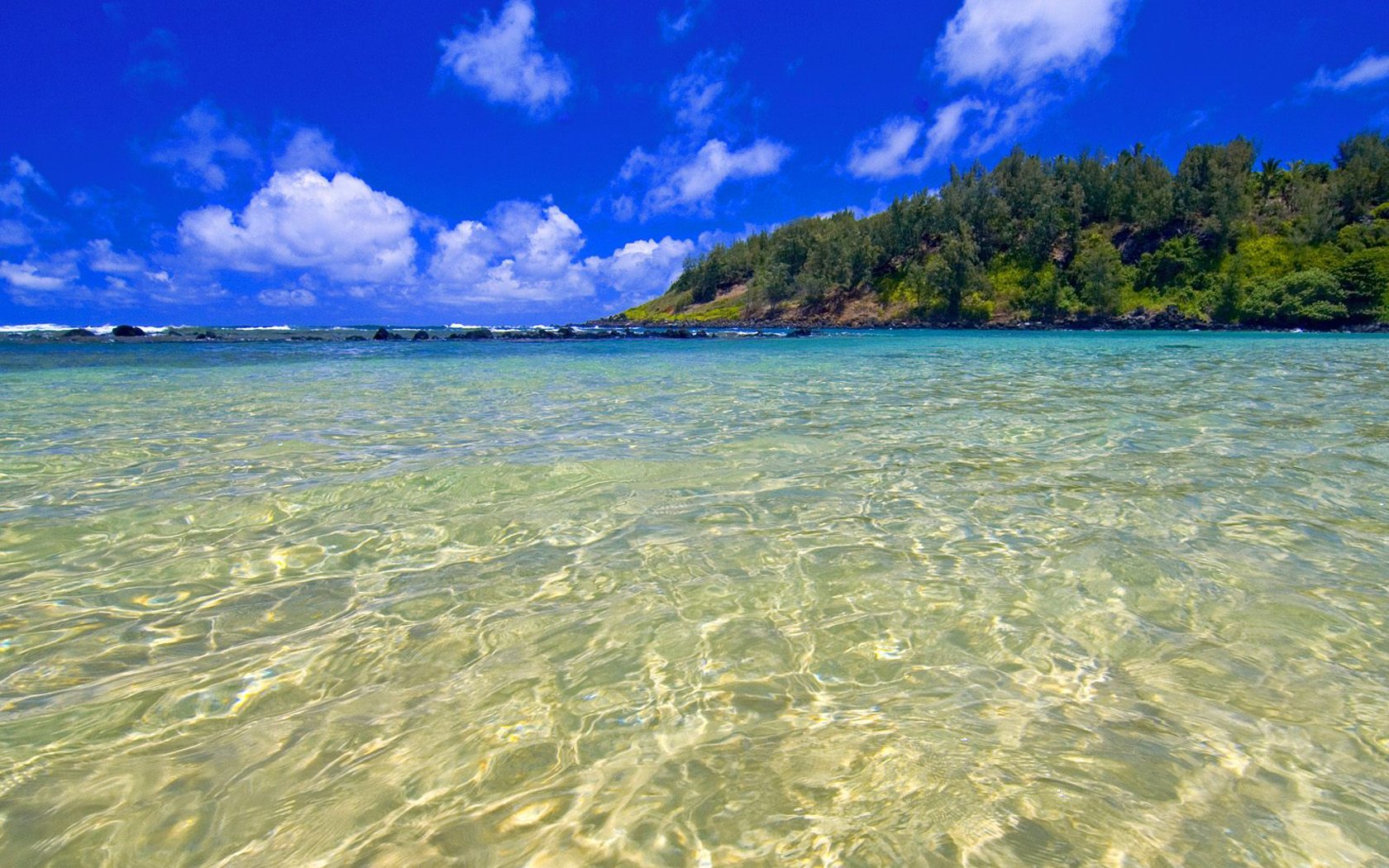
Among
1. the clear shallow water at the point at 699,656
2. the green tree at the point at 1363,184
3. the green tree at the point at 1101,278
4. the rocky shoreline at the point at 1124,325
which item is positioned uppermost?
the green tree at the point at 1363,184

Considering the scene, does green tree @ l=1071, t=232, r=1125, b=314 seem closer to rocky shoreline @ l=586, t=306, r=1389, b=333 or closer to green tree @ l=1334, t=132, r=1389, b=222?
rocky shoreline @ l=586, t=306, r=1389, b=333

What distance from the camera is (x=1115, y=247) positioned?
93.7 meters

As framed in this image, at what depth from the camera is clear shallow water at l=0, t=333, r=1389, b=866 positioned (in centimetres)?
217

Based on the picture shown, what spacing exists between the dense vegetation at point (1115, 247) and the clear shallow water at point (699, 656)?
3475 inches

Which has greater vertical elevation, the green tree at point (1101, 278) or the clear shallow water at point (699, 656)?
the green tree at point (1101, 278)

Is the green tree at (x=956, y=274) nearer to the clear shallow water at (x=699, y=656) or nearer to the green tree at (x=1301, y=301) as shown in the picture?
the green tree at (x=1301, y=301)

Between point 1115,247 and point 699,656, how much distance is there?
374 feet

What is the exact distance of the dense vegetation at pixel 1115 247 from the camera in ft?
242

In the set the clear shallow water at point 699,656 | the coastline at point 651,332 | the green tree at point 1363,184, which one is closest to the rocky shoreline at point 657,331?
the coastline at point 651,332

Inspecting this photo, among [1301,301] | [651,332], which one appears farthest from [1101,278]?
[651,332]

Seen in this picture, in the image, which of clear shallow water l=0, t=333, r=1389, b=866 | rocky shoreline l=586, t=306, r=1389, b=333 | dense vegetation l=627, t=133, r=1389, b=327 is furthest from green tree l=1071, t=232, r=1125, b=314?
clear shallow water l=0, t=333, r=1389, b=866

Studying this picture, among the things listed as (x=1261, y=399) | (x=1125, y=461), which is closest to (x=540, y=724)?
(x=1125, y=461)

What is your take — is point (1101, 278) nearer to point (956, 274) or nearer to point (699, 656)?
point (956, 274)

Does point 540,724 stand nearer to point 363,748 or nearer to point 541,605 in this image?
point 363,748
